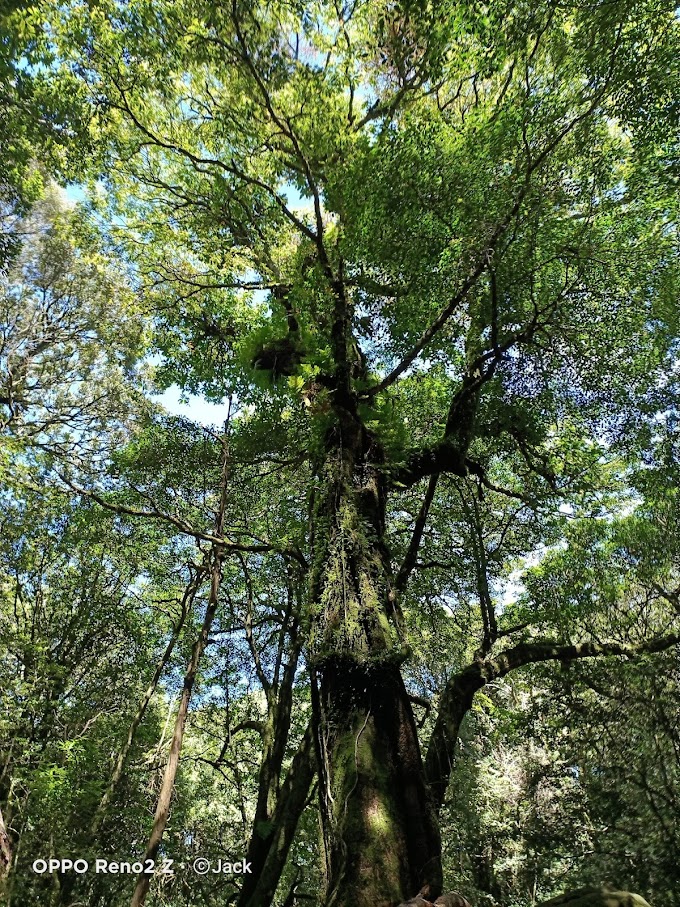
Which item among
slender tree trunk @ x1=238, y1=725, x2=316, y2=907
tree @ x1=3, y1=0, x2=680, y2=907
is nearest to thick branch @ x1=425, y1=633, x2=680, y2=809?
tree @ x1=3, y1=0, x2=680, y2=907

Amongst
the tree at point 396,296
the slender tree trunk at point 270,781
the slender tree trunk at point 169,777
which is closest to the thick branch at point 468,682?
the tree at point 396,296

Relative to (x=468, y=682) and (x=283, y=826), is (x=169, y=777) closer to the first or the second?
(x=283, y=826)

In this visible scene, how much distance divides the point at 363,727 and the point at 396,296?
470cm

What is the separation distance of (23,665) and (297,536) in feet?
25.2

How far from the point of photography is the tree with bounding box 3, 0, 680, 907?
12.2 ft

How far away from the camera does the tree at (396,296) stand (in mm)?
3725

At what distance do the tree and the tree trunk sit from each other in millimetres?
16

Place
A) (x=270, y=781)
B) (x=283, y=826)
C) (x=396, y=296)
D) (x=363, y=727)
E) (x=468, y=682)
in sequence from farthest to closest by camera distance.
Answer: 1. (x=270, y=781)
2. (x=396, y=296)
3. (x=283, y=826)
4. (x=468, y=682)
5. (x=363, y=727)

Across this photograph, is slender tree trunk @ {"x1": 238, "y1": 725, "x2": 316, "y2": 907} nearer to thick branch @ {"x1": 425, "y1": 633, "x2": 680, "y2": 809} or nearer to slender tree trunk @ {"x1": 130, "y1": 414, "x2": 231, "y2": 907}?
slender tree trunk @ {"x1": 130, "y1": 414, "x2": 231, "y2": 907}

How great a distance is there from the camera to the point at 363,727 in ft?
10.4

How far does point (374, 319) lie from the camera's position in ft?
22.8

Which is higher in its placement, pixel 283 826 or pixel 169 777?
pixel 169 777

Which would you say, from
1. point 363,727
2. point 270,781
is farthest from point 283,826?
point 363,727

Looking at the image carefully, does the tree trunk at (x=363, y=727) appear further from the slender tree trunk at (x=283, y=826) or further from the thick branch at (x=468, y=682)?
the slender tree trunk at (x=283, y=826)
